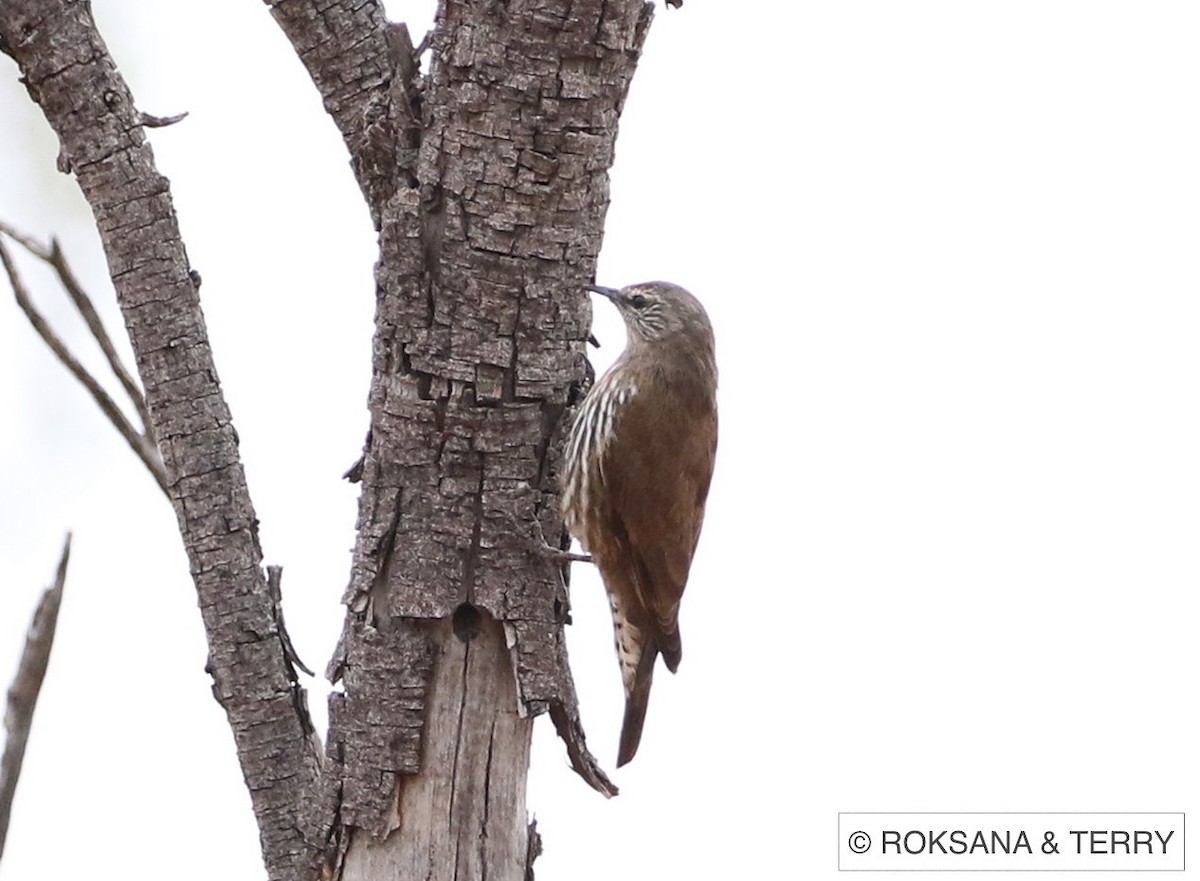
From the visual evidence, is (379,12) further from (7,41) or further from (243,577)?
(243,577)

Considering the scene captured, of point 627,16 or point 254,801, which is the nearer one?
point 627,16

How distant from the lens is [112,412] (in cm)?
270

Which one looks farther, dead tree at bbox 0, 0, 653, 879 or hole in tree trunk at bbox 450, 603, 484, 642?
hole in tree trunk at bbox 450, 603, 484, 642

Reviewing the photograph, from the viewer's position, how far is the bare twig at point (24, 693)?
5.20ft

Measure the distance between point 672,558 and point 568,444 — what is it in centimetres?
66

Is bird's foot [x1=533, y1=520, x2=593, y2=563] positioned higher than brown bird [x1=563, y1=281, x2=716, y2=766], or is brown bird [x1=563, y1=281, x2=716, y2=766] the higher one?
brown bird [x1=563, y1=281, x2=716, y2=766]

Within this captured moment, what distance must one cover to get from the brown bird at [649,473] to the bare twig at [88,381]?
37.9 inches

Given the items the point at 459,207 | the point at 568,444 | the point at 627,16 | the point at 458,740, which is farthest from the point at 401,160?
the point at 458,740

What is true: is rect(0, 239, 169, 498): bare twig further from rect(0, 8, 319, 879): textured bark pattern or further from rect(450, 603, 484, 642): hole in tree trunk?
rect(450, 603, 484, 642): hole in tree trunk

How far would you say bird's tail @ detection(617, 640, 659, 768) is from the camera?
3.66 m

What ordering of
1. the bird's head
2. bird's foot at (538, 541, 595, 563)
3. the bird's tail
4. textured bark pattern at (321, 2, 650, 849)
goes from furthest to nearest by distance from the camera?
the bird's head
the bird's tail
bird's foot at (538, 541, 595, 563)
textured bark pattern at (321, 2, 650, 849)

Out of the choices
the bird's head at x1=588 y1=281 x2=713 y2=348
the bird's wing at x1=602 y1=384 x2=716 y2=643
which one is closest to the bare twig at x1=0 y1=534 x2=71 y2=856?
the bird's wing at x1=602 y1=384 x2=716 y2=643

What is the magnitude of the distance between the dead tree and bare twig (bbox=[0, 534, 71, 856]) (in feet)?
3.28

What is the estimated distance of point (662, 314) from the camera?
3779mm
